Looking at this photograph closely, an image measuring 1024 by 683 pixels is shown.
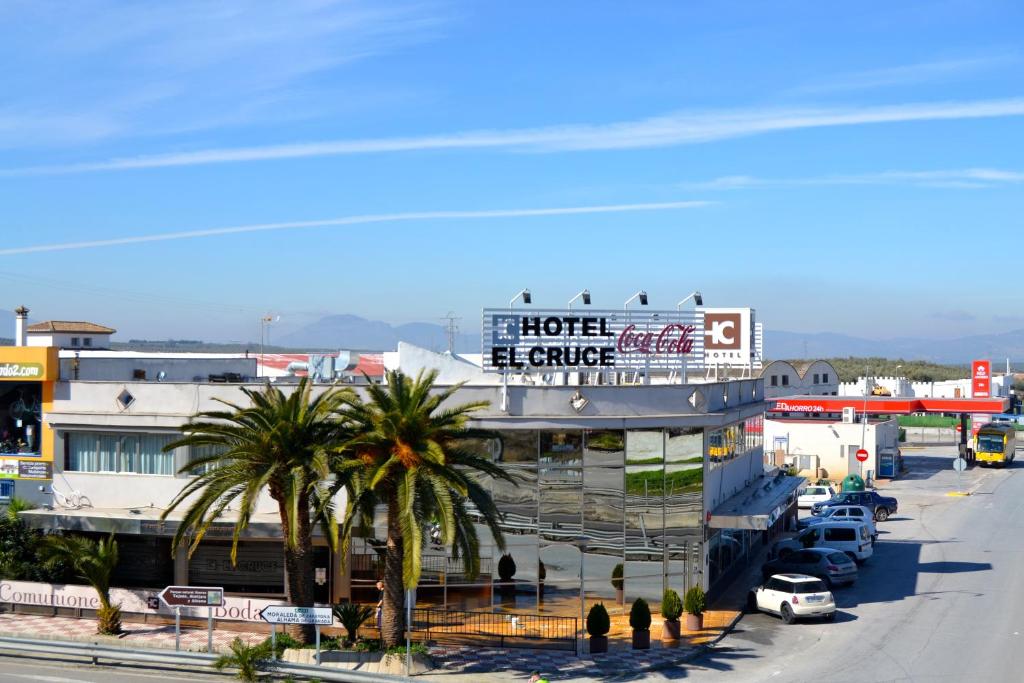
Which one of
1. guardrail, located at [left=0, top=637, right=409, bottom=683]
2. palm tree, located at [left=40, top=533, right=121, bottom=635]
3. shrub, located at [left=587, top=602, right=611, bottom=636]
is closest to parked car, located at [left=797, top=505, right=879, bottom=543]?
shrub, located at [left=587, top=602, right=611, bottom=636]

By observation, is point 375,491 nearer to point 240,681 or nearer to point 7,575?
point 240,681

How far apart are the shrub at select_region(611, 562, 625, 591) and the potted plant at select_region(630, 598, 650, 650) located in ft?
9.99

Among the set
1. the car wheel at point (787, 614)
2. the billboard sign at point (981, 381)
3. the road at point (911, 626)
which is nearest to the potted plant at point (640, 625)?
the road at point (911, 626)

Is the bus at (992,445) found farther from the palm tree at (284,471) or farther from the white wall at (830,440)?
the palm tree at (284,471)

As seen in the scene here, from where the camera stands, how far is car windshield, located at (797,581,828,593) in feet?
107

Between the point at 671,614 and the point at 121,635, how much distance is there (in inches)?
584

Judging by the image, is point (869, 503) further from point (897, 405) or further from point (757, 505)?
point (897, 405)

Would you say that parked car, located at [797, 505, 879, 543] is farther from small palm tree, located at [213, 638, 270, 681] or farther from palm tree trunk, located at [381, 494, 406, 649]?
small palm tree, located at [213, 638, 270, 681]

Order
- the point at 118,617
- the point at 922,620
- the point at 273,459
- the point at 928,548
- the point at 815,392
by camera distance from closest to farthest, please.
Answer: the point at 273,459 → the point at 118,617 → the point at 922,620 → the point at 928,548 → the point at 815,392

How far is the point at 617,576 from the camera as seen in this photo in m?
31.9

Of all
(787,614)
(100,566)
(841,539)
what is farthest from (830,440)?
(100,566)

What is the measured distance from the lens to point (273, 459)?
2722 centimetres

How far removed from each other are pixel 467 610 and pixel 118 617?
9.56 meters

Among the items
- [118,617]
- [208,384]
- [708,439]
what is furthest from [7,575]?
[708,439]
